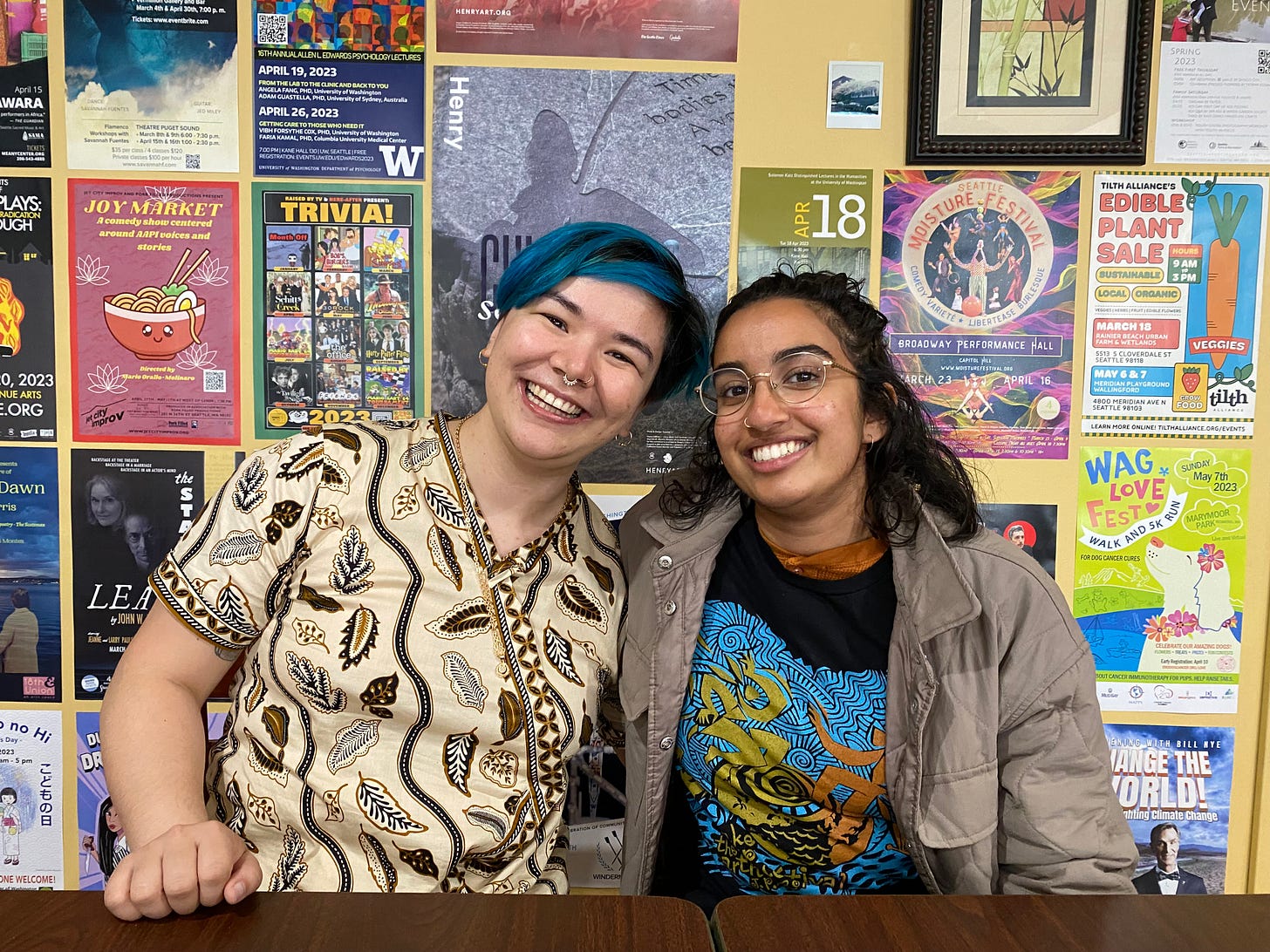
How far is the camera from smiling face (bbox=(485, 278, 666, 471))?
138 cm

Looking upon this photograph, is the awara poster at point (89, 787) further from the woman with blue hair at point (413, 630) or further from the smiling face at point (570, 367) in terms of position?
the smiling face at point (570, 367)

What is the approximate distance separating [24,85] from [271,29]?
0.54m

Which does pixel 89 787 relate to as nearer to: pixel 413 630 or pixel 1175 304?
pixel 413 630

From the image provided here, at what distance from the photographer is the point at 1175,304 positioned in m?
1.83

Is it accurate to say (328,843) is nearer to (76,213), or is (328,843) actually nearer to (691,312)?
(691,312)

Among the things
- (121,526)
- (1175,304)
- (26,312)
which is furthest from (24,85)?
(1175,304)

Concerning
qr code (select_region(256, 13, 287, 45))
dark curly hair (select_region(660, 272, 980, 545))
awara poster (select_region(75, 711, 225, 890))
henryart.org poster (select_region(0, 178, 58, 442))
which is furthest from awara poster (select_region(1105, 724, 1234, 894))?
henryart.org poster (select_region(0, 178, 58, 442))

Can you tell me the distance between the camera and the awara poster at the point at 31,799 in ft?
6.20

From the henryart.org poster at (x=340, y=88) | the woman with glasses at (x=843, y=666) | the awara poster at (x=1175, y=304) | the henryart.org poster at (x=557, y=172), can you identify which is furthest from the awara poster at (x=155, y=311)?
the awara poster at (x=1175, y=304)

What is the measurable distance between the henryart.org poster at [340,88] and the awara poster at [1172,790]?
2.05 m

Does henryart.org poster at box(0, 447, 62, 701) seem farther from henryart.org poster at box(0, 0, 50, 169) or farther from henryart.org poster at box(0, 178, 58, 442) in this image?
henryart.org poster at box(0, 0, 50, 169)

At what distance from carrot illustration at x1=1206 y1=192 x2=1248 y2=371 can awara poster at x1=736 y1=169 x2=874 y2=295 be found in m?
0.75

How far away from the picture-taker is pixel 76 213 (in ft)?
5.91

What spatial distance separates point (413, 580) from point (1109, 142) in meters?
1.68
